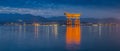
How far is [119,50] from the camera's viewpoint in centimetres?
2072

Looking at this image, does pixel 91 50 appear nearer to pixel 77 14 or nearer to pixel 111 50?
pixel 111 50

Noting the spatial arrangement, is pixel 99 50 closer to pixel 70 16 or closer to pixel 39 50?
pixel 39 50

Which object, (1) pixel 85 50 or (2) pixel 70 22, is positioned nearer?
(1) pixel 85 50

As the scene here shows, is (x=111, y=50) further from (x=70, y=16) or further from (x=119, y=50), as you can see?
(x=70, y=16)

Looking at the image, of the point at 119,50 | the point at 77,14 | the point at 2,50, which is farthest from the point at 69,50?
the point at 77,14

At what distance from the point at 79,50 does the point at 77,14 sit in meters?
126

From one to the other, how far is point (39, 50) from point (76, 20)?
129m

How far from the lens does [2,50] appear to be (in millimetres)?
21234

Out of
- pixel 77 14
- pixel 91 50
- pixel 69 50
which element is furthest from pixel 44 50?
pixel 77 14

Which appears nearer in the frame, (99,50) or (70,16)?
(99,50)

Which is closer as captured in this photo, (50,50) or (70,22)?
(50,50)

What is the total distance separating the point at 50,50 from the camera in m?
21.4

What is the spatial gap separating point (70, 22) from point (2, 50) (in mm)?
126583

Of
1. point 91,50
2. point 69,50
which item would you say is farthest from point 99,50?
point 69,50
